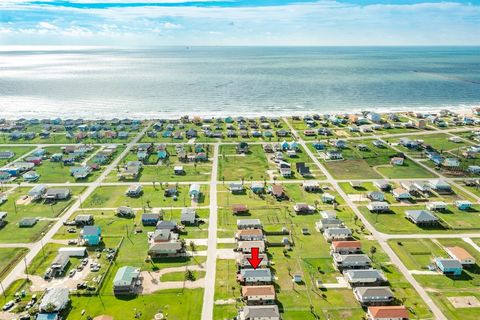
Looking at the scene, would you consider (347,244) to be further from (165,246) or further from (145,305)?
(145,305)

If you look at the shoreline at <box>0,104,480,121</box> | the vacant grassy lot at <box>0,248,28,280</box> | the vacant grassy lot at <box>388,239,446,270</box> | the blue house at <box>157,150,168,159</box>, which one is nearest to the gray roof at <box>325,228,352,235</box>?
the vacant grassy lot at <box>388,239,446,270</box>

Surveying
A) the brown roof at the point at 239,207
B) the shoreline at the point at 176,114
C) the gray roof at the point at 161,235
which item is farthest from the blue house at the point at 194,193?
the shoreline at the point at 176,114

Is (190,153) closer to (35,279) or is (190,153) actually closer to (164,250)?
(164,250)

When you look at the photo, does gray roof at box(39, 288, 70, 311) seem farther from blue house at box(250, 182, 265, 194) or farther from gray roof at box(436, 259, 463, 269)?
gray roof at box(436, 259, 463, 269)

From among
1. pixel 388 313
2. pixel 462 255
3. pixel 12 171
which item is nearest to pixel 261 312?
pixel 388 313

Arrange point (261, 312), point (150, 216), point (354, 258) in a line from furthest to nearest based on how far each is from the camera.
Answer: point (150, 216) → point (354, 258) → point (261, 312)

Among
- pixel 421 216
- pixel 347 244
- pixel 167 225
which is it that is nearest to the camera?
pixel 347 244

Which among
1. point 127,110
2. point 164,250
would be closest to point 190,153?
point 164,250
